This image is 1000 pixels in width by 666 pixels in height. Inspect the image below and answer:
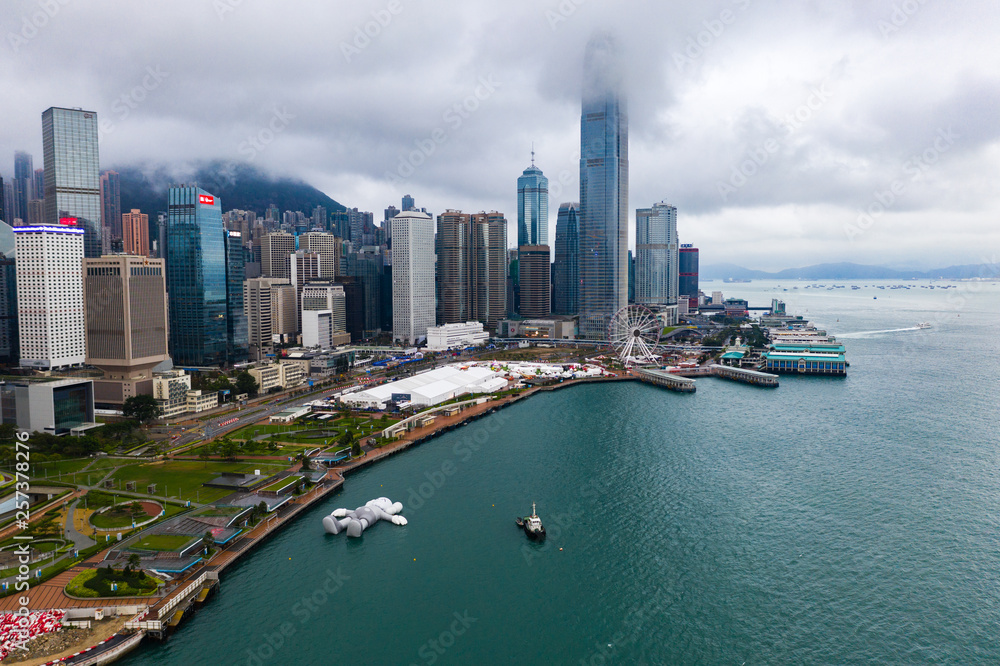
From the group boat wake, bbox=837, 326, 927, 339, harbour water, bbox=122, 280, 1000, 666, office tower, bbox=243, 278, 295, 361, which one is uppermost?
office tower, bbox=243, 278, 295, 361

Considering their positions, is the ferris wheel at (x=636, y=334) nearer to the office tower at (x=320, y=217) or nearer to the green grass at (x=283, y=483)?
the green grass at (x=283, y=483)

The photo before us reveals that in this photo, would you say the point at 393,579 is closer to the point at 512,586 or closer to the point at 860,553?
the point at 512,586

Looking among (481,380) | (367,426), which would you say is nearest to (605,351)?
(481,380)

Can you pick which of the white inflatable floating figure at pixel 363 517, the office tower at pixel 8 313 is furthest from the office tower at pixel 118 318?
the white inflatable floating figure at pixel 363 517

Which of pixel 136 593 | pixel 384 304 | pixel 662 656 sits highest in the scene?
pixel 384 304

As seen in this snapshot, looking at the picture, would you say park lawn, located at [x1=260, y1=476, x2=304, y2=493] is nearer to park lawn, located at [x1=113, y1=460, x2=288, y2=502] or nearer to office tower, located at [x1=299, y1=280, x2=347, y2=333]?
park lawn, located at [x1=113, y1=460, x2=288, y2=502]

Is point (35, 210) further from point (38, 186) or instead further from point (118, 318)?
point (118, 318)

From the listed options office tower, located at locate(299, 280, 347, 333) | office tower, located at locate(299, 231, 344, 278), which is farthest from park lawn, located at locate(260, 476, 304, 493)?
office tower, located at locate(299, 231, 344, 278)
